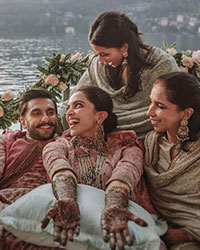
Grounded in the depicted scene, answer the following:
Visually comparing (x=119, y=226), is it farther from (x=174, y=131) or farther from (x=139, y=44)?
(x=139, y=44)

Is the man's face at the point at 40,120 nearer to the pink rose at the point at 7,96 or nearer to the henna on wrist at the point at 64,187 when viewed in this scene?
the henna on wrist at the point at 64,187

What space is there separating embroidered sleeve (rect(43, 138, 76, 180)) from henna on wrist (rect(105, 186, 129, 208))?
0.65 ft

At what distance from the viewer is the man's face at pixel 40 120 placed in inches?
78.3

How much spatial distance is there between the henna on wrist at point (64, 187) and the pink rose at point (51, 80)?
4.27 feet

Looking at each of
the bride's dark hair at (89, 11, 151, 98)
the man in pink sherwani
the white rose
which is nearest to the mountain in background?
the white rose

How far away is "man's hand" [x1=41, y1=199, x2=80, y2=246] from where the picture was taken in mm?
1381

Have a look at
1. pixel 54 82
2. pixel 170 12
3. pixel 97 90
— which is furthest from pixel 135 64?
pixel 170 12

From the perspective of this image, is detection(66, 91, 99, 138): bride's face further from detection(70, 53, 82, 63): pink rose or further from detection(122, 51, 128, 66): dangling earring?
detection(70, 53, 82, 63): pink rose

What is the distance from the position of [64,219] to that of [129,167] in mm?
417

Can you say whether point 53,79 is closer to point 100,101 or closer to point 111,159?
point 100,101

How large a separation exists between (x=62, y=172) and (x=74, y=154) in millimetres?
205

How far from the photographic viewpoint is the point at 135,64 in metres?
2.20

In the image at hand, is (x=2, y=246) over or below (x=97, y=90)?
below

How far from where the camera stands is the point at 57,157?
1.72m
